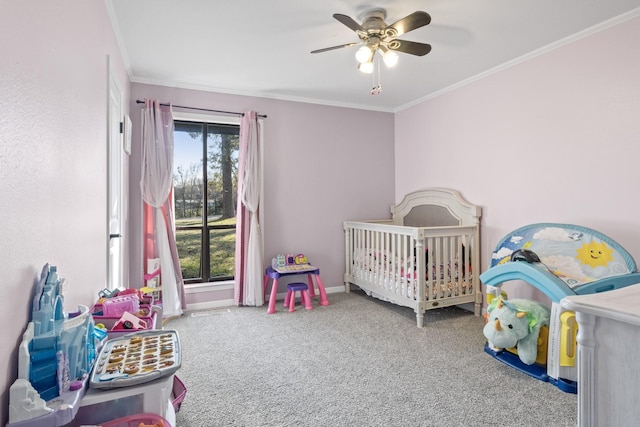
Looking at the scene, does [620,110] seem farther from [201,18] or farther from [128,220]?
[128,220]

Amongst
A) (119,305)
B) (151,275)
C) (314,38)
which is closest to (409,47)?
(314,38)

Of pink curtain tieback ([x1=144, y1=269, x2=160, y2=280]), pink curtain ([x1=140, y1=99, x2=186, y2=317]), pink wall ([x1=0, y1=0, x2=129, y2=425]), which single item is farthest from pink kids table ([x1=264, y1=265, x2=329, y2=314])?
pink wall ([x1=0, y1=0, x2=129, y2=425])

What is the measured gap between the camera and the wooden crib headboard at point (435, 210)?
333 cm

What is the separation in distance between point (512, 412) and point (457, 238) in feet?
5.35

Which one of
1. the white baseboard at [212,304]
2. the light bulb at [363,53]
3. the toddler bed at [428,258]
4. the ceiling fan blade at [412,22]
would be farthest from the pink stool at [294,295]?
the ceiling fan blade at [412,22]

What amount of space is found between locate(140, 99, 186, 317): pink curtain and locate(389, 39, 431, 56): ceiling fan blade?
7.26ft

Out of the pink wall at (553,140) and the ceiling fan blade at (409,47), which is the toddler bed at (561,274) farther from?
the ceiling fan blade at (409,47)

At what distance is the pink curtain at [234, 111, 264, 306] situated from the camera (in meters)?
3.56

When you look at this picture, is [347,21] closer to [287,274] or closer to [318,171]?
[318,171]

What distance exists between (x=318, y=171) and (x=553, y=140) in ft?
7.53

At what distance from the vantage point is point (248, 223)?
3.61 metres

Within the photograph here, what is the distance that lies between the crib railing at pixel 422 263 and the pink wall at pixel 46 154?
232cm

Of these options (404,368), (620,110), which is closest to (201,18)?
(404,368)

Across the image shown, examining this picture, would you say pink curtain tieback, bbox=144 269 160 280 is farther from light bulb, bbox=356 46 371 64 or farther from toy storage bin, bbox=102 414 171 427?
light bulb, bbox=356 46 371 64
